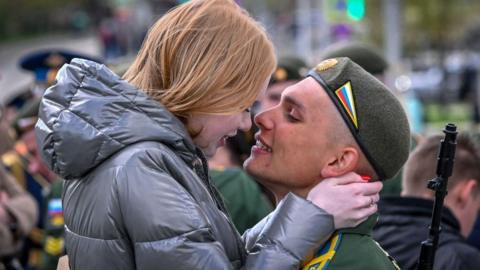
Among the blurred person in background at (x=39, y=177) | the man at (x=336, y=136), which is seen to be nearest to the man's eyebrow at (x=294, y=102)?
the man at (x=336, y=136)

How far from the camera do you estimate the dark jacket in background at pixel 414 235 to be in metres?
3.47

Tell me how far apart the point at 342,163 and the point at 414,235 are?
1.21m

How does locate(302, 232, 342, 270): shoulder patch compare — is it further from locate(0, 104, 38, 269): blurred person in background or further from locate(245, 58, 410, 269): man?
locate(0, 104, 38, 269): blurred person in background

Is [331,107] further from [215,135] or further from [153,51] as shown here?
[153,51]

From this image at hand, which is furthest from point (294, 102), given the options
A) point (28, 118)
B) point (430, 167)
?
point (28, 118)

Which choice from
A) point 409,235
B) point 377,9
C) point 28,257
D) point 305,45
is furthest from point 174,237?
point 377,9

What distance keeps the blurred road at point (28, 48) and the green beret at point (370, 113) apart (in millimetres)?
32235

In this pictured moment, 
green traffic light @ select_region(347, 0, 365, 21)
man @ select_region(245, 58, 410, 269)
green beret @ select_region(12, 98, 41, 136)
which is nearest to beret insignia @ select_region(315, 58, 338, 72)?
man @ select_region(245, 58, 410, 269)

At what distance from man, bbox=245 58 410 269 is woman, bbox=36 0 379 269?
0.39 ft

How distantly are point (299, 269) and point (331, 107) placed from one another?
51 cm

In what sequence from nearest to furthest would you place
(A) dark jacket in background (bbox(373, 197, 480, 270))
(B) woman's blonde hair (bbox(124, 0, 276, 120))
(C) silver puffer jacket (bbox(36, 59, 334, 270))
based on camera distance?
(C) silver puffer jacket (bbox(36, 59, 334, 270))
(B) woman's blonde hair (bbox(124, 0, 276, 120))
(A) dark jacket in background (bbox(373, 197, 480, 270))

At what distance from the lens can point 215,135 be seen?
8.07 ft

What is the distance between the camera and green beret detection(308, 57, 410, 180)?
257cm

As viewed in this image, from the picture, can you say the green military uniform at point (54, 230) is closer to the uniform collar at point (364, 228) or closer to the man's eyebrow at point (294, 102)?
the man's eyebrow at point (294, 102)
